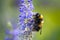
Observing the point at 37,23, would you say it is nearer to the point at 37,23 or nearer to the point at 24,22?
the point at 37,23

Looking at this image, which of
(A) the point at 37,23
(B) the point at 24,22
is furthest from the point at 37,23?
(B) the point at 24,22

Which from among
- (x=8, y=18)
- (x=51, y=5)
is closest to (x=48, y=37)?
(x=51, y=5)

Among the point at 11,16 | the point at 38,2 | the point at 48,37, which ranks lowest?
the point at 48,37

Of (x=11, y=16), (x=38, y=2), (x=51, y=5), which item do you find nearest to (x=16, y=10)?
(x=11, y=16)

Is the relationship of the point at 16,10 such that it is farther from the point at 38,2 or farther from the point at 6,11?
the point at 38,2

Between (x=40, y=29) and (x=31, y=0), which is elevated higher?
(x=31, y=0)

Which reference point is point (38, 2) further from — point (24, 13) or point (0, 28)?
point (0, 28)
